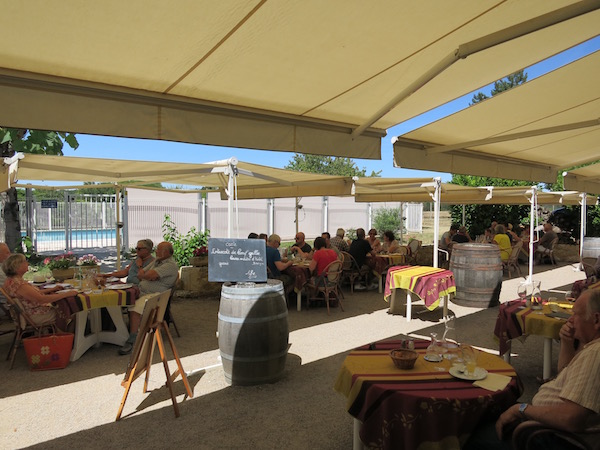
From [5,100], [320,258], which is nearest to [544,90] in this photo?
[320,258]

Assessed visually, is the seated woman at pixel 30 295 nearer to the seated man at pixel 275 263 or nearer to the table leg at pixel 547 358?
the seated man at pixel 275 263

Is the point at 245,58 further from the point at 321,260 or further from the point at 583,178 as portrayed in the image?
the point at 583,178

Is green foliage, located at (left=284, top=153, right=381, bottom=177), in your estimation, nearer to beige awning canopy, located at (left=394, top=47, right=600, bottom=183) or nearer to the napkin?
beige awning canopy, located at (left=394, top=47, right=600, bottom=183)

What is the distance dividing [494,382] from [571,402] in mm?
432

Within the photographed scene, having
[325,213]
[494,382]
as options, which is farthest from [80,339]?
[325,213]

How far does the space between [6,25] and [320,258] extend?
544 centimetres

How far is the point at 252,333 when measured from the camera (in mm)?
3754

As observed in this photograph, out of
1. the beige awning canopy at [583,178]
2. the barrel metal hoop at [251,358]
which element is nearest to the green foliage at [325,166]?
the beige awning canopy at [583,178]

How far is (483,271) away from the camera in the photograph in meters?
6.96

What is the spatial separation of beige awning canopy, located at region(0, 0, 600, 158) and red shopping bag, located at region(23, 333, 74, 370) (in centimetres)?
281

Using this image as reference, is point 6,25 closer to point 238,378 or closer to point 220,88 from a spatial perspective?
point 220,88

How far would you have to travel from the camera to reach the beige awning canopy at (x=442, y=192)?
7.75m

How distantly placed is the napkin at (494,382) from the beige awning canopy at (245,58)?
194 cm

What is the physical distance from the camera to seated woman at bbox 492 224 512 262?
33.1ft
